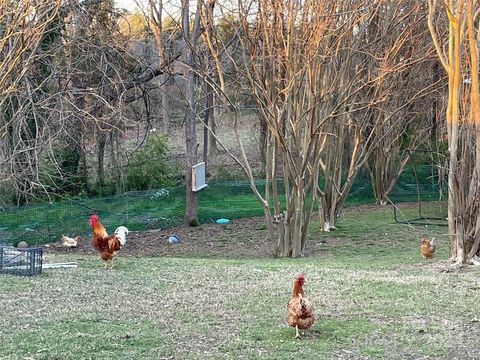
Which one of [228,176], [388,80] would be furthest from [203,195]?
[388,80]

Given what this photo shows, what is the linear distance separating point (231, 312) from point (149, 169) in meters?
18.3

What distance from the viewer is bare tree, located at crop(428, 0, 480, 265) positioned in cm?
1175

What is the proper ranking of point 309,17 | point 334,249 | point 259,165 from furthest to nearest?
point 259,165 < point 334,249 < point 309,17

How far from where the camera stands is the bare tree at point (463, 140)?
1175 centimetres

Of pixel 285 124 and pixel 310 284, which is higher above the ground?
pixel 285 124

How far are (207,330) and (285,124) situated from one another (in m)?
9.01

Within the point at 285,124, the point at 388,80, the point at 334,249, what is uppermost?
the point at 388,80

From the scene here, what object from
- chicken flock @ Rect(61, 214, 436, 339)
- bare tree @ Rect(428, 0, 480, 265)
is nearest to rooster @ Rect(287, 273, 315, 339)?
chicken flock @ Rect(61, 214, 436, 339)

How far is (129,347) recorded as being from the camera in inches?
258

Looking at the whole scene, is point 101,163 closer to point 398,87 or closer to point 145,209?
point 145,209

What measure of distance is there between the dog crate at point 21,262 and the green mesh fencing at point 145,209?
21.3 ft

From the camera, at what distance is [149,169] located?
85.5 ft

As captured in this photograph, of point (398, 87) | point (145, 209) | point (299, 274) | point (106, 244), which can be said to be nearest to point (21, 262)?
point (106, 244)

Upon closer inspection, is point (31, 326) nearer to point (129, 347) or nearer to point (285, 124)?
point (129, 347)
